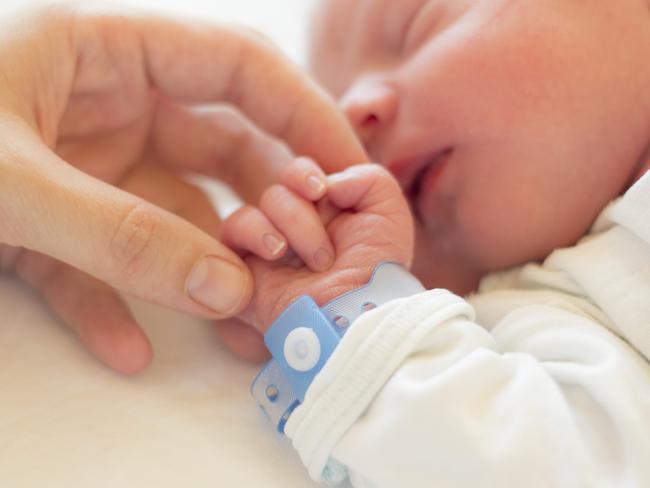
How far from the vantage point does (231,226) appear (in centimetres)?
78

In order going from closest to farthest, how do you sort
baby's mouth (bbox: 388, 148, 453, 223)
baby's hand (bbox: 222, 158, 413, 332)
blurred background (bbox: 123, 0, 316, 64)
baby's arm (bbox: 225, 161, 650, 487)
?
baby's arm (bbox: 225, 161, 650, 487)
baby's hand (bbox: 222, 158, 413, 332)
baby's mouth (bbox: 388, 148, 453, 223)
blurred background (bbox: 123, 0, 316, 64)

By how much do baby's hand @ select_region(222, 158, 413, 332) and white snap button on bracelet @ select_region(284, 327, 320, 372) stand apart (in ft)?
0.17

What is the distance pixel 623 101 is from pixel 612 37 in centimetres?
8

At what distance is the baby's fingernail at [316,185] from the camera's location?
0.78 m

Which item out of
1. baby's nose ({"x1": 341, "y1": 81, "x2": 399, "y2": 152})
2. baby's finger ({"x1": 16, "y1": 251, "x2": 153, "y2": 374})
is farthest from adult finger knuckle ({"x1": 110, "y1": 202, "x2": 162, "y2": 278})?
baby's nose ({"x1": 341, "y1": 81, "x2": 399, "y2": 152})

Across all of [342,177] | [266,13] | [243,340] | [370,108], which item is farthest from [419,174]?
[266,13]

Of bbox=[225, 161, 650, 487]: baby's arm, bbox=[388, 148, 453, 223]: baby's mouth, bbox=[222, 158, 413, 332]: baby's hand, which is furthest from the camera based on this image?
bbox=[388, 148, 453, 223]: baby's mouth

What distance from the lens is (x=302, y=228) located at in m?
0.75

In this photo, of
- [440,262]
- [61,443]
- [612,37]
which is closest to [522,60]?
[612,37]

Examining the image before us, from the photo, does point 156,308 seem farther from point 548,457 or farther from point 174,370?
point 548,457

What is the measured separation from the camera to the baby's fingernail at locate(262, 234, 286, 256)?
29.2 inches

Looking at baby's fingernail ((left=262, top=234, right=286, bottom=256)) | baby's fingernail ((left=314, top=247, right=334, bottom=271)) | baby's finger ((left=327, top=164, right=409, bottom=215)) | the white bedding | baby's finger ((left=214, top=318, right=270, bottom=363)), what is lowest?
the white bedding

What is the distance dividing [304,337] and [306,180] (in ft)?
0.65

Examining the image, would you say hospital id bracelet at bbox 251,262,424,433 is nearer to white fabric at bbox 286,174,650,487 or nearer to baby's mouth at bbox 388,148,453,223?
white fabric at bbox 286,174,650,487
